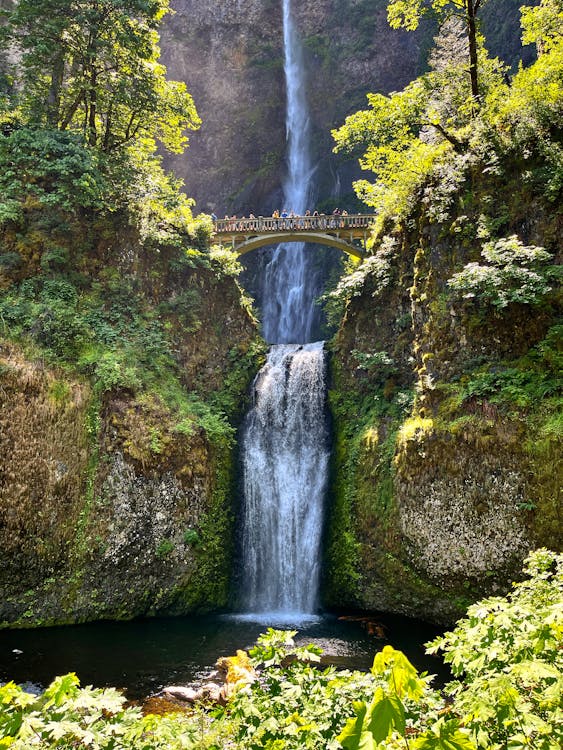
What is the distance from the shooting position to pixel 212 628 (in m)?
11.8

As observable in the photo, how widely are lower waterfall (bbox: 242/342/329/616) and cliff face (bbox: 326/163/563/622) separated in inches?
31.3

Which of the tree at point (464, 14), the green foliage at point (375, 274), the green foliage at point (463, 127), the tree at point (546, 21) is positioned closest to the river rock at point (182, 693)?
the green foliage at point (375, 274)

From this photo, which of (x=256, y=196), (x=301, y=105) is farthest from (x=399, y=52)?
(x=256, y=196)

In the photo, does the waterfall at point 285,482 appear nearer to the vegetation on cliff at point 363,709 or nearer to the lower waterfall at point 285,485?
the lower waterfall at point 285,485

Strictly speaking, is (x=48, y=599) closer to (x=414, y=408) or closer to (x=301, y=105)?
(x=414, y=408)

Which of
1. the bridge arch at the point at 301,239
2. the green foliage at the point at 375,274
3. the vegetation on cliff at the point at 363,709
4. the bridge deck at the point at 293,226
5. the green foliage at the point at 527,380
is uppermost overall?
the bridge deck at the point at 293,226

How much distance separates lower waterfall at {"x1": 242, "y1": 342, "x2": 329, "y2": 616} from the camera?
13.9 meters

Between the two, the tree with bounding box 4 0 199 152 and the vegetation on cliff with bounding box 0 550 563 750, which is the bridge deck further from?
the vegetation on cliff with bounding box 0 550 563 750

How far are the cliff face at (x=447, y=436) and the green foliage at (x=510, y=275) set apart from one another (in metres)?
0.58

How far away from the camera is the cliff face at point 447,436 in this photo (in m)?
9.98

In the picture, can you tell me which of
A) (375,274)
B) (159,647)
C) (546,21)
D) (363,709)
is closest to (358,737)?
(363,709)

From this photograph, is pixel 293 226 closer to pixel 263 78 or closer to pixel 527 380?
pixel 527 380

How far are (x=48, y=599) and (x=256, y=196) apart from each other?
31.6m

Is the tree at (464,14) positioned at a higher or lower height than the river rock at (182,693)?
higher
